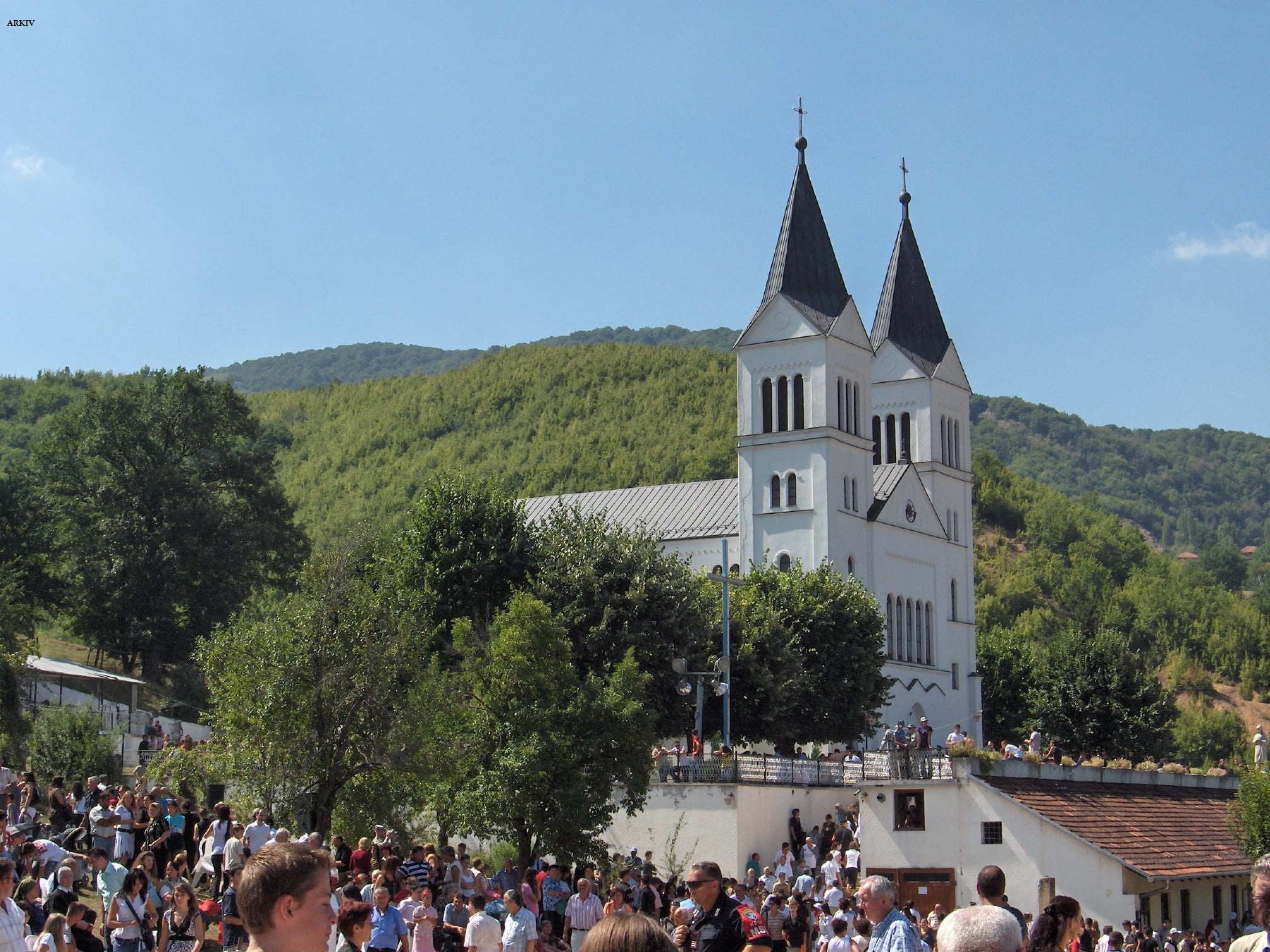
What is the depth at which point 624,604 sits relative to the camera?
45750 mm

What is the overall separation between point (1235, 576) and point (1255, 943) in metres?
187

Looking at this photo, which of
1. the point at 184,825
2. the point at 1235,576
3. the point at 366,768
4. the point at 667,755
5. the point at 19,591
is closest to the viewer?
the point at 184,825

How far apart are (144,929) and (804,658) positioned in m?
36.8

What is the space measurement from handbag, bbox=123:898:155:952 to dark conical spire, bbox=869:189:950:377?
62192mm

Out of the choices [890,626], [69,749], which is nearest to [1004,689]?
[890,626]

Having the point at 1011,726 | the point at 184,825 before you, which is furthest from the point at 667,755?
the point at 1011,726

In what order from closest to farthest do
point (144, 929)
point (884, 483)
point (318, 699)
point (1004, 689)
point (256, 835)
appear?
point (144, 929)
point (256, 835)
point (318, 699)
point (884, 483)
point (1004, 689)

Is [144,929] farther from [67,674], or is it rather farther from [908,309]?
[908,309]

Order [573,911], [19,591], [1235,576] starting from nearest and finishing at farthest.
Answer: [573,911], [19,591], [1235,576]

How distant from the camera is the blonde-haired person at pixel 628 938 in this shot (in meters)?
4.64

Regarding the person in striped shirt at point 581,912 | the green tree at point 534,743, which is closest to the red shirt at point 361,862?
the person in striped shirt at point 581,912

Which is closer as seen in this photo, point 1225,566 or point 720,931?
point 720,931

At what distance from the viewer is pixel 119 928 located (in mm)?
15172

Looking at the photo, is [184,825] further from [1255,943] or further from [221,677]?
[1255,943]
